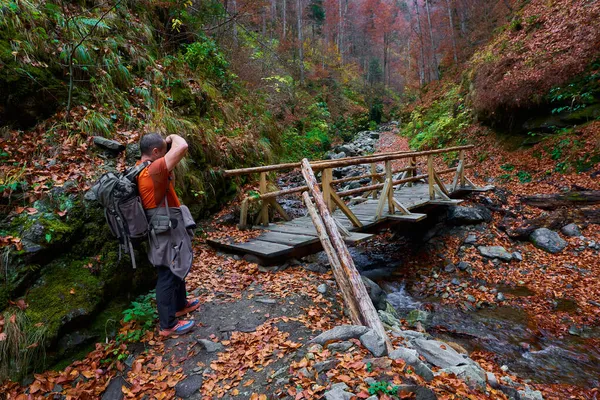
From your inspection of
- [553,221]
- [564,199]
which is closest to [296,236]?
[553,221]

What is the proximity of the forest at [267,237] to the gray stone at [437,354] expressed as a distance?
3 cm

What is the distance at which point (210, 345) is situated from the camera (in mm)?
3244

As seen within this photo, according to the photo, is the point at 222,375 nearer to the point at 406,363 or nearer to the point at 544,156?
the point at 406,363

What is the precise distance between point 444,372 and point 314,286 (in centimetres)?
208

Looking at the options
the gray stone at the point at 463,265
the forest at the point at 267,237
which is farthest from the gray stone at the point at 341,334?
the gray stone at the point at 463,265

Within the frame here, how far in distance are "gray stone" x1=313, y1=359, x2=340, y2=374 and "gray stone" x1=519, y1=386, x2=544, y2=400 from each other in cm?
231

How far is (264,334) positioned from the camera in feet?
11.1

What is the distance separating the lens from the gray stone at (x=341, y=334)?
3016mm

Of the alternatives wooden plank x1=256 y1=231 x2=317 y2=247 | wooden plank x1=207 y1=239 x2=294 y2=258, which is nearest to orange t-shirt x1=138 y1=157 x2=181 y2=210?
wooden plank x1=207 y1=239 x2=294 y2=258

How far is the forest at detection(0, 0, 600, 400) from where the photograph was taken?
2.94 metres

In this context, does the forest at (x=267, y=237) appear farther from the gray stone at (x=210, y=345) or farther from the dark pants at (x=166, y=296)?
the dark pants at (x=166, y=296)

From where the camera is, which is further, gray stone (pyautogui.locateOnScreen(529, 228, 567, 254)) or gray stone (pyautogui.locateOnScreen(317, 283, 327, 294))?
gray stone (pyautogui.locateOnScreen(529, 228, 567, 254))

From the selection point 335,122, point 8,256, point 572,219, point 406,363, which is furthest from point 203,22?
point 335,122

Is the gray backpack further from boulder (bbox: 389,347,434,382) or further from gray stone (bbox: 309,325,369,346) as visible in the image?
boulder (bbox: 389,347,434,382)
